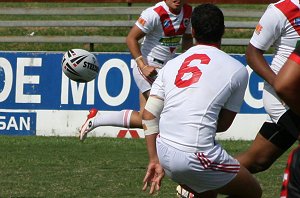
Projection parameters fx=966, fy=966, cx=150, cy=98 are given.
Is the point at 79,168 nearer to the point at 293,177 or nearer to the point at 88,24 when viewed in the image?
the point at 293,177

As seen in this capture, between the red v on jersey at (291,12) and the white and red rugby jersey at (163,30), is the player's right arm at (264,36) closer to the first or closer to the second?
the red v on jersey at (291,12)

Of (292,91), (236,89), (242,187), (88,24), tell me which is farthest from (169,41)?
(88,24)

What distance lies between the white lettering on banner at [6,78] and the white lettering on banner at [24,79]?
10 cm

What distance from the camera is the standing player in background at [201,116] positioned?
588cm

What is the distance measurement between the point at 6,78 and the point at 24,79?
260 mm

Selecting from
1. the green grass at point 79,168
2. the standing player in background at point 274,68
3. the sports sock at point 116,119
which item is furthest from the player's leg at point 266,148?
the sports sock at point 116,119

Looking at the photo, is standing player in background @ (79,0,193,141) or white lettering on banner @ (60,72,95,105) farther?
white lettering on banner @ (60,72,95,105)

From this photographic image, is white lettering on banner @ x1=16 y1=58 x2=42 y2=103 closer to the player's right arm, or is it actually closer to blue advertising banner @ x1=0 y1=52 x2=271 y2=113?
blue advertising banner @ x1=0 y1=52 x2=271 y2=113

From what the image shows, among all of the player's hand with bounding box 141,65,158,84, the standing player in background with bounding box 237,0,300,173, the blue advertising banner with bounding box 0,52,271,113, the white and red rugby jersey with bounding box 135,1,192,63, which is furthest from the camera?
the blue advertising banner with bounding box 0,52,271,113

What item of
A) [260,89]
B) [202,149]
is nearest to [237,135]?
[260,89]

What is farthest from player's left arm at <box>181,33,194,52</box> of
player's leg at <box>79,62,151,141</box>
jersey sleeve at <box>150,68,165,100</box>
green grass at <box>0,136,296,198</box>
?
jersey sleeve at <box>150,68,165,100</box>

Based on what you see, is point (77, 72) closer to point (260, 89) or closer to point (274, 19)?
point (260, 89)

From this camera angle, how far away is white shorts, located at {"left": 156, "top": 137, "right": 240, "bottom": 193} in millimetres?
5855

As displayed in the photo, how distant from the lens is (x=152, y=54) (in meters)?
10.9
